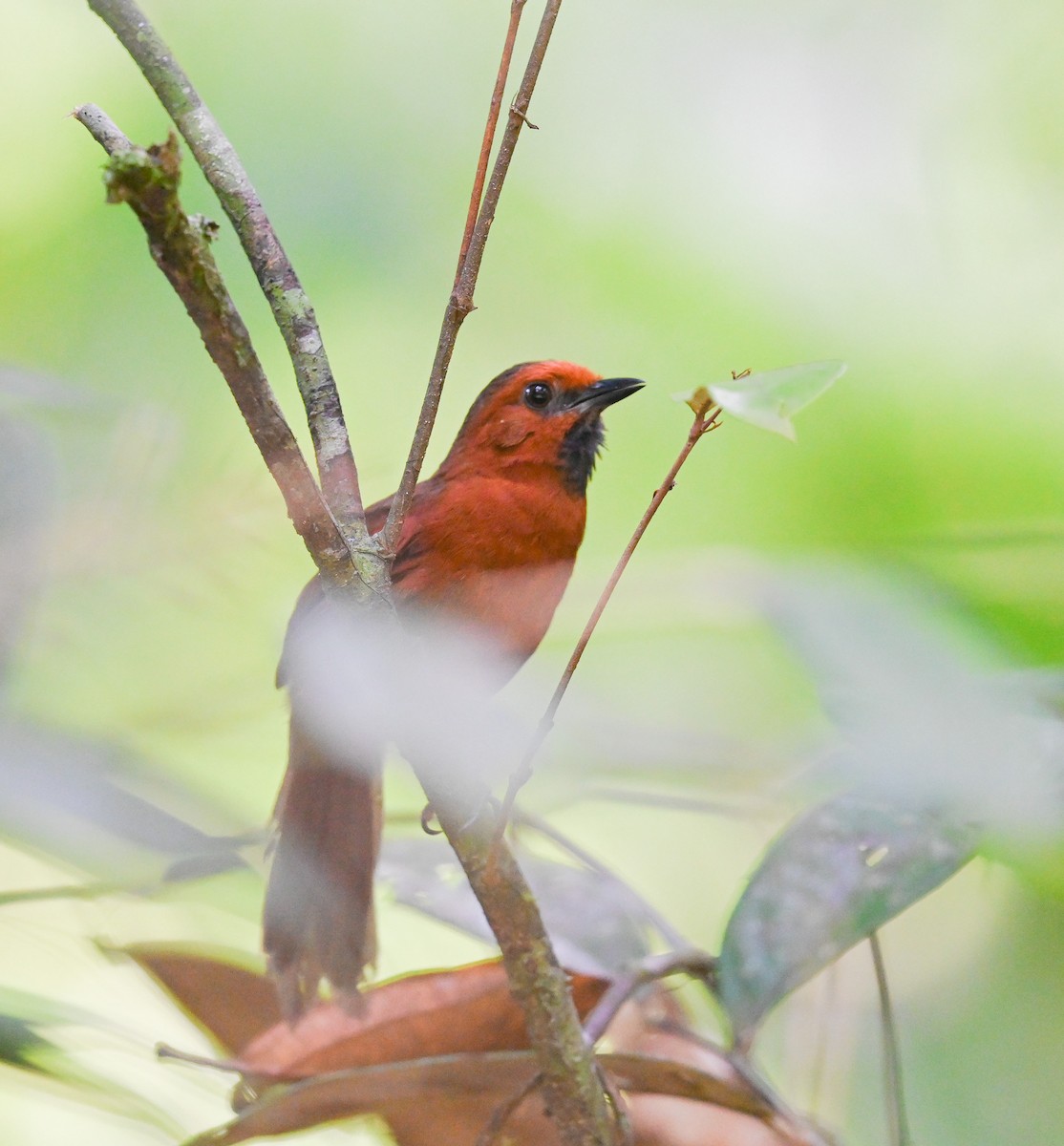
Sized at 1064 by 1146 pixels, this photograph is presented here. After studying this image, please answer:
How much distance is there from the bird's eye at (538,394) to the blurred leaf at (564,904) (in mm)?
848

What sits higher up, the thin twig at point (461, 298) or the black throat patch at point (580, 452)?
the black throat patch at point (580, 452)

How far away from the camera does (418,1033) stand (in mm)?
1279

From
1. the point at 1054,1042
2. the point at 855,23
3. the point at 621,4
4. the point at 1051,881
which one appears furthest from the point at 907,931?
the point at 621,4

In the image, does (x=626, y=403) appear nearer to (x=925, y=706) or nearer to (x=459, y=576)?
(x=459, y=576)

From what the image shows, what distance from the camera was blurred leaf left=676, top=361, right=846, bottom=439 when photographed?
685 mm

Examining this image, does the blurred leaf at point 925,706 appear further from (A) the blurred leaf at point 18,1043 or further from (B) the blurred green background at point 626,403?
(A) the blurred leaf at point 18,1043

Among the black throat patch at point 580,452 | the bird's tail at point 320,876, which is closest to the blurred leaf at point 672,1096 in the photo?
the bird's tail at point 320,876

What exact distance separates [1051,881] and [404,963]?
1.51 meters

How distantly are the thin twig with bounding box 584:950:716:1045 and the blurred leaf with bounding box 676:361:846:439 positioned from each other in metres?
0.69

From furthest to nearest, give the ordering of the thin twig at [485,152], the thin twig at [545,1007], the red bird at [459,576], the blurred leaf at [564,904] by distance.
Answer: the red bird at [459,576] < the blurred leaf at [564,904] < the thin twig at [545,1007] < the thin twig at [485,152]

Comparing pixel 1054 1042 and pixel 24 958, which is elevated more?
pixel 1054 1042

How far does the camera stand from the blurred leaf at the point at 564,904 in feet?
4.89

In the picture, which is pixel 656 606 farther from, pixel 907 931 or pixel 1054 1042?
pixel 907 931

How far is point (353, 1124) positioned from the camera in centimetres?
130
